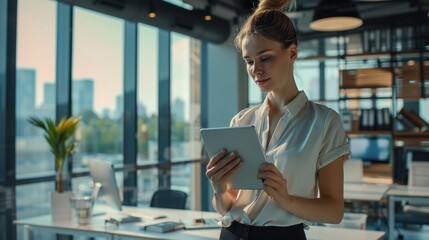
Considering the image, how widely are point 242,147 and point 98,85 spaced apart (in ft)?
14.0

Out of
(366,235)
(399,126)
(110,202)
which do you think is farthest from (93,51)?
(399,126)

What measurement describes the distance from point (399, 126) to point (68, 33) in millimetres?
4442

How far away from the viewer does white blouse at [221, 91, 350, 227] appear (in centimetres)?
123

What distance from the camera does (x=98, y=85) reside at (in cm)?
525

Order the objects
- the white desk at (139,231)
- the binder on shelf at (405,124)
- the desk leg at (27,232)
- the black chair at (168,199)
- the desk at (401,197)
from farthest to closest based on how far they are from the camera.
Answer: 1. the binder on shelf at (405,124)
2. the desk at (401,197)
3. the black chair at (168,199)
4. the desk leg at (27,232)
5. the white desk at (139,231)

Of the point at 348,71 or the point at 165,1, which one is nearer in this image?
the point at 165,1

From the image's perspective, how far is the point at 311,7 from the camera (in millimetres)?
6465

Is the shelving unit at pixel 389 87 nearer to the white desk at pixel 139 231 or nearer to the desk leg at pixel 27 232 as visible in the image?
the white desk at pixel 139 231

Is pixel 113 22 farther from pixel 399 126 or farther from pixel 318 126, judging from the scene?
pixel 318 126

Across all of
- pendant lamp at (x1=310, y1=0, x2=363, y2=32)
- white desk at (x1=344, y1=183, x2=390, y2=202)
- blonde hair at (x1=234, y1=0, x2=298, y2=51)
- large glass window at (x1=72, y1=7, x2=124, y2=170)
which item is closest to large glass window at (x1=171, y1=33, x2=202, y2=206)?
large glass window at (x1=72, y1=7, x2=124, y2=170)

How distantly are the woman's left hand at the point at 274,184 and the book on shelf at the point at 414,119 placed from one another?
5545 millimetres

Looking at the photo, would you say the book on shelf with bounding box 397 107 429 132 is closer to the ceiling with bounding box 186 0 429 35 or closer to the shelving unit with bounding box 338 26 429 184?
the shelving unit with bounding box 338 26 429 184

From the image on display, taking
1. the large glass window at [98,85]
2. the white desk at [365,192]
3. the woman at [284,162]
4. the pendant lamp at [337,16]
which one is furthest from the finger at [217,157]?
the pendant lamp at [337,16]

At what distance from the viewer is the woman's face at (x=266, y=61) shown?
1.25 m
